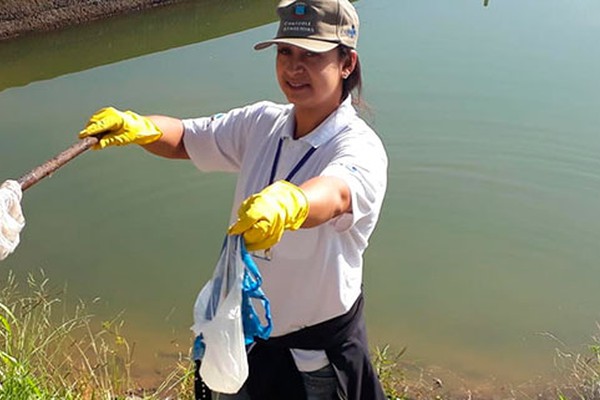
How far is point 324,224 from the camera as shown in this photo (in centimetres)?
149

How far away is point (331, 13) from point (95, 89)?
14.2ft

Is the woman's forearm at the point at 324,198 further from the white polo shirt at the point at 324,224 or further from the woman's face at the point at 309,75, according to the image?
the woman's face at the point at 309,75

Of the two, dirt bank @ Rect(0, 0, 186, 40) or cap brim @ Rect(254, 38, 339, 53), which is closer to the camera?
cap brim @ Rect(254, 38, 339, 53)

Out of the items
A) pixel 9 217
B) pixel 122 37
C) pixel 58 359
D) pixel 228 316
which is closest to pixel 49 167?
pixel 9 217

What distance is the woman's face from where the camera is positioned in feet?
5.07

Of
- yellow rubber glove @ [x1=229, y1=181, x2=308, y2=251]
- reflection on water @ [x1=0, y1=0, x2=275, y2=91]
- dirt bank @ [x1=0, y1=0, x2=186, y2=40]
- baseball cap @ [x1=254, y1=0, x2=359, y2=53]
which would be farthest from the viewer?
dirt bank @ [x1=0, y1=0, x2=186, y2=40]

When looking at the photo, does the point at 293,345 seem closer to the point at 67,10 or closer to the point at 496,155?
the point at 496,155

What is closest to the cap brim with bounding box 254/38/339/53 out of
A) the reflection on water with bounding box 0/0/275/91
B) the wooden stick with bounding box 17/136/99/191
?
the wooden stick with bounding box 17/136/99/191

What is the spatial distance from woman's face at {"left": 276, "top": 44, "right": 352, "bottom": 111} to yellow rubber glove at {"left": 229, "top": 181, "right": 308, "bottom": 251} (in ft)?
1.09

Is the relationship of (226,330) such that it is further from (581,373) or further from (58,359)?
(581,373)

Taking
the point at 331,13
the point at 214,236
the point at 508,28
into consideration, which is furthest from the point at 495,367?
the point at 508,28

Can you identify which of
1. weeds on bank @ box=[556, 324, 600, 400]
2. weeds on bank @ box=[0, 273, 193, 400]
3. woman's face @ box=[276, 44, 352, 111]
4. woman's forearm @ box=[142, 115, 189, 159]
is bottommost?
weeds on bank @ box=[556, 324, 600, 400]

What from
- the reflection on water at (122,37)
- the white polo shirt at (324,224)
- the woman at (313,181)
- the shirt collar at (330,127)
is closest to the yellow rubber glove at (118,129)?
the woman at (313,181)

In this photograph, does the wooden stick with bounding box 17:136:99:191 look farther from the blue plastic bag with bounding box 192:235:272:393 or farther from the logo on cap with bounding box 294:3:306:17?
the logo on cap with bounding box 294:3:306:17
